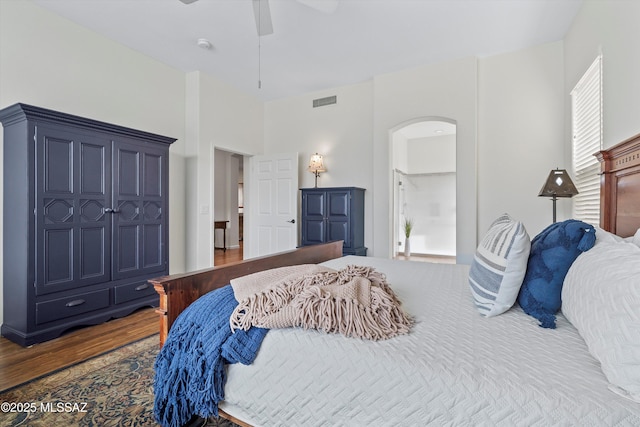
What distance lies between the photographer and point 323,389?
0.99m

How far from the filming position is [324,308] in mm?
1122

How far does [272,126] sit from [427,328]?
4667 millimetres

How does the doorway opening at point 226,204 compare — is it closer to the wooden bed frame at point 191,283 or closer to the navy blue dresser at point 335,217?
the navy blue dresser at point 335,217

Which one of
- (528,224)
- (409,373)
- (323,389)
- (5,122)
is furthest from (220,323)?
(528,224)

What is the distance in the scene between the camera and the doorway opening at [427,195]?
637cm

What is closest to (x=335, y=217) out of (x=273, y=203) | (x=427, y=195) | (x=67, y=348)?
(x=273, y=203)

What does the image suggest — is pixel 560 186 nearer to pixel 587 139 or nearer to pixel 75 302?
pixel 587 139

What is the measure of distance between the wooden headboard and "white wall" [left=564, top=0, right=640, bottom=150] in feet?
0.46

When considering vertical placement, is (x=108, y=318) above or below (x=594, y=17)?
below

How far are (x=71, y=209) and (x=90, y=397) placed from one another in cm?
161

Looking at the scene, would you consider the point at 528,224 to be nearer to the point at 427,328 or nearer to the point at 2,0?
the point at 427,328

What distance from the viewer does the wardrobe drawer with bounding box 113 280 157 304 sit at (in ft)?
9.46

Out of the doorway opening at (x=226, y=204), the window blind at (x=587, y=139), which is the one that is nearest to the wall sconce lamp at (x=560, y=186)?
the window blind at (x=587, y=139)

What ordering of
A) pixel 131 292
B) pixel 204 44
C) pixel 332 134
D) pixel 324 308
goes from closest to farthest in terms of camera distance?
pixel 324 308 → pixel 131 292 → pixel 204 44 → pixel 332 134
